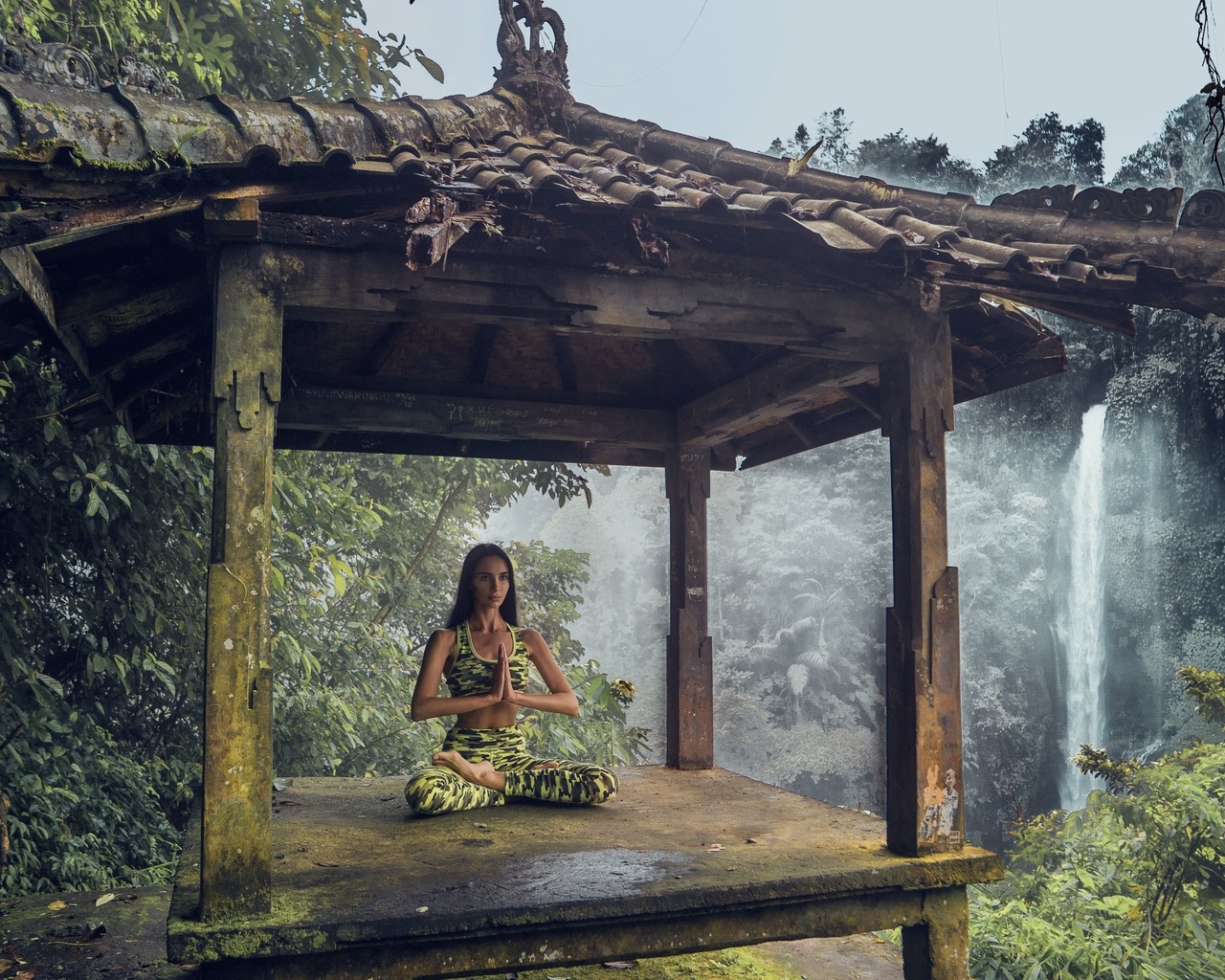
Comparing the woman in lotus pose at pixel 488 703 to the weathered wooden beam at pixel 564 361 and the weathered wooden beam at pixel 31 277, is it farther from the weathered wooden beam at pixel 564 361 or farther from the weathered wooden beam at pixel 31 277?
the weathered wooden beam at pixel 31 277

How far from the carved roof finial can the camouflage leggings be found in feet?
11.7

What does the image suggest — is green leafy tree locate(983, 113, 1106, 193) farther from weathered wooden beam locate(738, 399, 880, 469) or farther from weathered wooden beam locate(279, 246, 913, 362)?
weathered wooden beam locate(279, 246, 913, 362)

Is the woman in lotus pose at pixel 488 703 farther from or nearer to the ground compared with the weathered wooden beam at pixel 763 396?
nearer to the ground

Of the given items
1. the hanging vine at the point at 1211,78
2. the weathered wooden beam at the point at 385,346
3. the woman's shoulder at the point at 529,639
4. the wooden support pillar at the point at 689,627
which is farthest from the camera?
the wooden support pillar at the point at 689,627

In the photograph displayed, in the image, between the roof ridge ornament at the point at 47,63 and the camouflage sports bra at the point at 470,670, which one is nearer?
the roof ridge ornament at the point at 47,63

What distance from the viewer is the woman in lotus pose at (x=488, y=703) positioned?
4930 mm

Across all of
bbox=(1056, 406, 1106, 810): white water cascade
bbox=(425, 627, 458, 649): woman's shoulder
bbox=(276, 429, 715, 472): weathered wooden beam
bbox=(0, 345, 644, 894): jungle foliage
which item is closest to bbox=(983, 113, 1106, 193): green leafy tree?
bbox=(1056, 406, 1106, 810): white water cascade

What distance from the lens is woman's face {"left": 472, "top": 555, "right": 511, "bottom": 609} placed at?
206 inches

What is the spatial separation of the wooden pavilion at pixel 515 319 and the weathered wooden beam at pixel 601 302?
1 centimetres

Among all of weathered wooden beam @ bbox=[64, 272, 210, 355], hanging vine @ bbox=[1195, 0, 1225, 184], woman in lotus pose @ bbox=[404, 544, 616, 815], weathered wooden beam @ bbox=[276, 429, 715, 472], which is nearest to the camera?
hanging vine @ bbox=[1195, 0, 1225, 184]

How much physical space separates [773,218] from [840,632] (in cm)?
2290

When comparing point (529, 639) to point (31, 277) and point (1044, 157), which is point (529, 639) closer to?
point (31, 277)

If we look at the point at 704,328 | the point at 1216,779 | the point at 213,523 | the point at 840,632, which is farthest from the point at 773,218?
the point at 840,632

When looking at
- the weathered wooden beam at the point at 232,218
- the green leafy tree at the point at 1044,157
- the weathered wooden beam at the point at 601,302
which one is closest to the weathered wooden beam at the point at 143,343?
the weathered wooden beam at the point at 601,302
